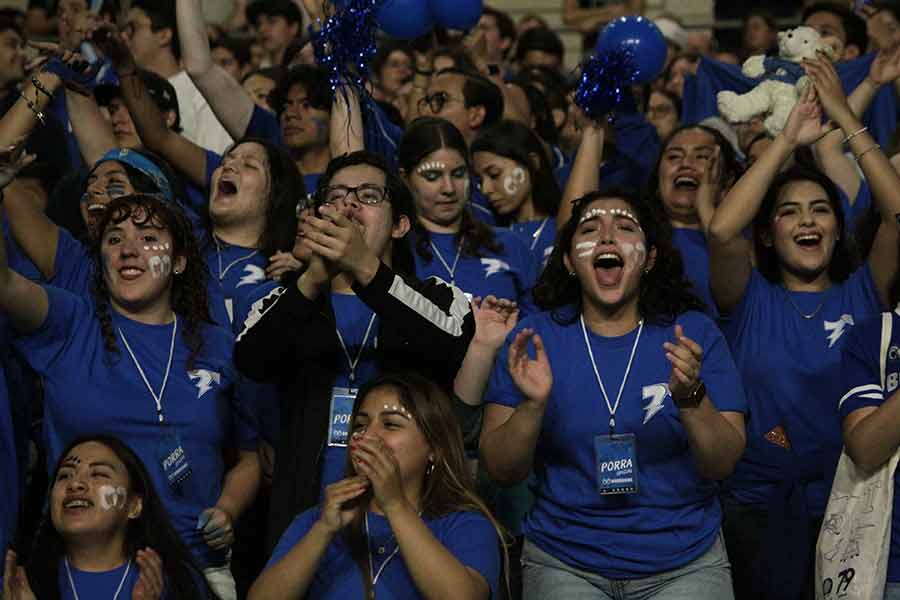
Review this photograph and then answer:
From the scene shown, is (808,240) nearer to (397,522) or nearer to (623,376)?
(623,376)

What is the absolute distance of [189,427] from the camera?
537 centimetres

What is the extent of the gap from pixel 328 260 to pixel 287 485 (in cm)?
74

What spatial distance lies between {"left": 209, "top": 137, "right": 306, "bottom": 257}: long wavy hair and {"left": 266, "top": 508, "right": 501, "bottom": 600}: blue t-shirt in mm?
1748

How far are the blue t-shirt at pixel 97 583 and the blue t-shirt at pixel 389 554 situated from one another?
556mm

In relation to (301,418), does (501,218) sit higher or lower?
higher

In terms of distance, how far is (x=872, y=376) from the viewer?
5148 millimetres

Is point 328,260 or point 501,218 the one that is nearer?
point 328,260

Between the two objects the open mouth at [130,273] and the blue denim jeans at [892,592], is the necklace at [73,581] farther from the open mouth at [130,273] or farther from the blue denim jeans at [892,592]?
the blue denim jeans at [892,592]

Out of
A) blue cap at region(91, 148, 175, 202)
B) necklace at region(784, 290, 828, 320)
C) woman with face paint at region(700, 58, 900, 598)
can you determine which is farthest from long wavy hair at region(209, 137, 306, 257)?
necklace at region(784, 290, 828, 320)

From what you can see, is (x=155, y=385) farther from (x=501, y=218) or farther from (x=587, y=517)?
(x=501, y=218)

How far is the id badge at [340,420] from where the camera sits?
5156mm

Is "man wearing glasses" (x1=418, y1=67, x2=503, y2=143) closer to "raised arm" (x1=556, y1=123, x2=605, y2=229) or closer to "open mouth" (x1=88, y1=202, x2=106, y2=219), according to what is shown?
"raised arm" (x1=556, y1=123, x2=605, y2=229)

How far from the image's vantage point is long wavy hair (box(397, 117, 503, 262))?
620 cm

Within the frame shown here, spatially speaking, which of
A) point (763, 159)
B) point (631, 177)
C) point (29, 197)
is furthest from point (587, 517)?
point (631, 177)
